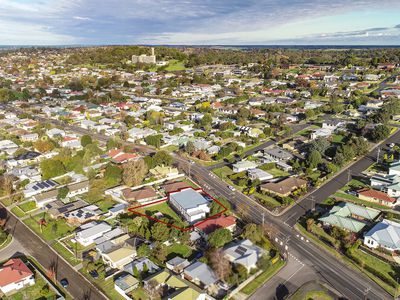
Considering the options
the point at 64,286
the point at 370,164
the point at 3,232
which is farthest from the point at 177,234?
the point at 370,164

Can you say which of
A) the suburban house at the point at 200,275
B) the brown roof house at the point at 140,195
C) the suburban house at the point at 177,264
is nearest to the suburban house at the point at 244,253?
the suburban house at the point at 200,275

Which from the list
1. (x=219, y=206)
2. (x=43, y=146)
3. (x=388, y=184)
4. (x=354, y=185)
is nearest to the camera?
(x=219, y=206)

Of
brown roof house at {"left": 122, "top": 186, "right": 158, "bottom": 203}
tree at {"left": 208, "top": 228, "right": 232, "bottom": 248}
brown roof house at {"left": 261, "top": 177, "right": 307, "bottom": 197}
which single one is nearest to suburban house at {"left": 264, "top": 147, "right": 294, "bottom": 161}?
brown roof house at {"left": 261, "top": 177, "right": 307, "bottom": 197}

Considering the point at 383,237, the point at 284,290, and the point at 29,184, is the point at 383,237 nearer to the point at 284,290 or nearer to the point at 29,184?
the point at 284,290

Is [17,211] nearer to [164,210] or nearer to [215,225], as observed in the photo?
[164,210]

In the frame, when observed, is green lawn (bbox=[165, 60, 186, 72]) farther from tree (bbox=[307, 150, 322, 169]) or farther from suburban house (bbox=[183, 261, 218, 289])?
suburban house (bbox=[183, 261, 218, 289])

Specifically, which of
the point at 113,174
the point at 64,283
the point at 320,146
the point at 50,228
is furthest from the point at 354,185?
the point at 50,228

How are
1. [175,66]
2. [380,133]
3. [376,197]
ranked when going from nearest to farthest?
[376,197] < [380,133] < [175,66]

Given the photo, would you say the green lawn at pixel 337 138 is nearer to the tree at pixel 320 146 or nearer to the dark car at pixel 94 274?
the tree at pixel 320 146
